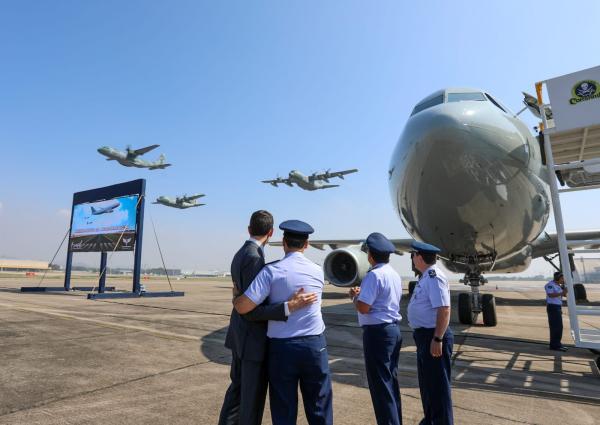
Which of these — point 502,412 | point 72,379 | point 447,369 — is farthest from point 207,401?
point 502,412

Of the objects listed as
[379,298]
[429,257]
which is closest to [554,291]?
[429,257]

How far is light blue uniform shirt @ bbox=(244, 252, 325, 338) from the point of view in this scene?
2250 millimetres

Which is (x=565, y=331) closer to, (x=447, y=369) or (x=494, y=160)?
(x=494, y=160)

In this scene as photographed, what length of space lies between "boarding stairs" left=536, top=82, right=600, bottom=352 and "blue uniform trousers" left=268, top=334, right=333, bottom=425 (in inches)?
135

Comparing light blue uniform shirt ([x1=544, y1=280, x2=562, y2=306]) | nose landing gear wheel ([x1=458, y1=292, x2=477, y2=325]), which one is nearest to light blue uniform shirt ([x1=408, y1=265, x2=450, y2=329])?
light blue uniform shirt ([x1=544, y1=280, x2=562, y2=306])

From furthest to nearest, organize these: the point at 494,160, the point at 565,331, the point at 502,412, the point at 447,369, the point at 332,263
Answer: the point at 332,263
the point at 565,331
the point at 494,160
the point at 502,412
the point at 447,369

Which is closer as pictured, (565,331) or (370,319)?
(370,319)

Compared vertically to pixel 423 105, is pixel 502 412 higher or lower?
lower

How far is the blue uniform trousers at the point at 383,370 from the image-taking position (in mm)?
2609

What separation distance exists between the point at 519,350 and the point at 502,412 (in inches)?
133

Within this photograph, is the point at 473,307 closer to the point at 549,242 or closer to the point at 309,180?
the point at 549,242

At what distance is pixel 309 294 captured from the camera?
2.31 metres

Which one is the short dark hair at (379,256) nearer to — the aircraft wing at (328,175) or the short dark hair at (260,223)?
the short dark hair at (260,223)

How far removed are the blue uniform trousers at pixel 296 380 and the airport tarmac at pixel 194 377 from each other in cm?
88
